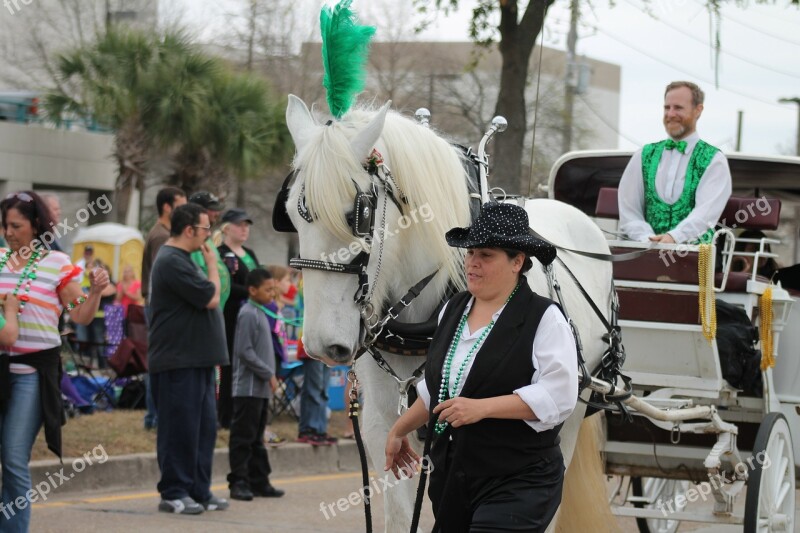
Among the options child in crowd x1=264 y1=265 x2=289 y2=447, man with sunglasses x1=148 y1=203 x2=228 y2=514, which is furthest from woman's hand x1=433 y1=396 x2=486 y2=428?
child in crowd x1=264 y1=265 x2=289 y2=447

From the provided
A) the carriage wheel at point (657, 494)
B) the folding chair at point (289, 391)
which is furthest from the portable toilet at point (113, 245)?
the carriage wheel at point (657, 494)

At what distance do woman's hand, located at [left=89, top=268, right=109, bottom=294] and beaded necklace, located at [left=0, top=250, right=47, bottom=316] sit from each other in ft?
0.94

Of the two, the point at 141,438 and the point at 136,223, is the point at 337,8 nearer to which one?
the point at 141,438

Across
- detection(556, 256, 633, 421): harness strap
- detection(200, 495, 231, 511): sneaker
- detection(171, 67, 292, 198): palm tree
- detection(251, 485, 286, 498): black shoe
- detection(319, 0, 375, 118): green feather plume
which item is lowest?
detection(251, 485, 286, 498): black shoe

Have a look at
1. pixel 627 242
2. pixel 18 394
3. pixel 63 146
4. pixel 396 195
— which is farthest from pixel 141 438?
pixel 63 146

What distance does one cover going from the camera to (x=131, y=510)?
8383mm

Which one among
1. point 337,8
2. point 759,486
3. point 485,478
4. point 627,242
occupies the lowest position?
point 759,486

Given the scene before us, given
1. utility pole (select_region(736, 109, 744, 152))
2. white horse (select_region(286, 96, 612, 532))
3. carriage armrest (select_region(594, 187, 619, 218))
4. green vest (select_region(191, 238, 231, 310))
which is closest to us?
white horse (select_region(286, 96, 612, 532))

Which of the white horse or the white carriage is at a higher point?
the white horse

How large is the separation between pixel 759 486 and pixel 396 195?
109 inches

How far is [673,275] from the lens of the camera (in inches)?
252

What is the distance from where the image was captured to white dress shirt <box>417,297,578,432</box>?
391cm

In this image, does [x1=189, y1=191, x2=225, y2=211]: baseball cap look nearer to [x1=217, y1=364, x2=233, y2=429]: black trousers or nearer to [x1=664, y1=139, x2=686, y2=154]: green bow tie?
[x1=217, y1=364, x2=233, y2=429]: black trousers

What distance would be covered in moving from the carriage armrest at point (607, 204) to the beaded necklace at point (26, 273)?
3333mm
